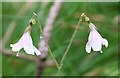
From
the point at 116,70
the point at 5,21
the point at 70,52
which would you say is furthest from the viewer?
the point at 5,21

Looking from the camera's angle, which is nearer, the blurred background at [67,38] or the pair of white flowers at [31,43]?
the pair of white flowers at [31,43]

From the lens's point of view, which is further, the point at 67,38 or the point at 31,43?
the point at 67,38

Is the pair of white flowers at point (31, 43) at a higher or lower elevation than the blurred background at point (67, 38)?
higher

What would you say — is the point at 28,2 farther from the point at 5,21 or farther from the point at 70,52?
the point at 70,52

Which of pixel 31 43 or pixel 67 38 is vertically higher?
pixel 31 43

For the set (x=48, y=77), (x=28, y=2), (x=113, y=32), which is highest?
(x=28, y=2)

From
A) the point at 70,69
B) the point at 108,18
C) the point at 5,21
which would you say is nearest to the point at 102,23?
the point at 108,18

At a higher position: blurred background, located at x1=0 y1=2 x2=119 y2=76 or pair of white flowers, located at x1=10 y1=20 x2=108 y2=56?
pair of white flowers, located at x1=10 y1=20 x2=108 y2=56

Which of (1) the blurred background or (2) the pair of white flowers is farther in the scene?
(1) the blurred background
